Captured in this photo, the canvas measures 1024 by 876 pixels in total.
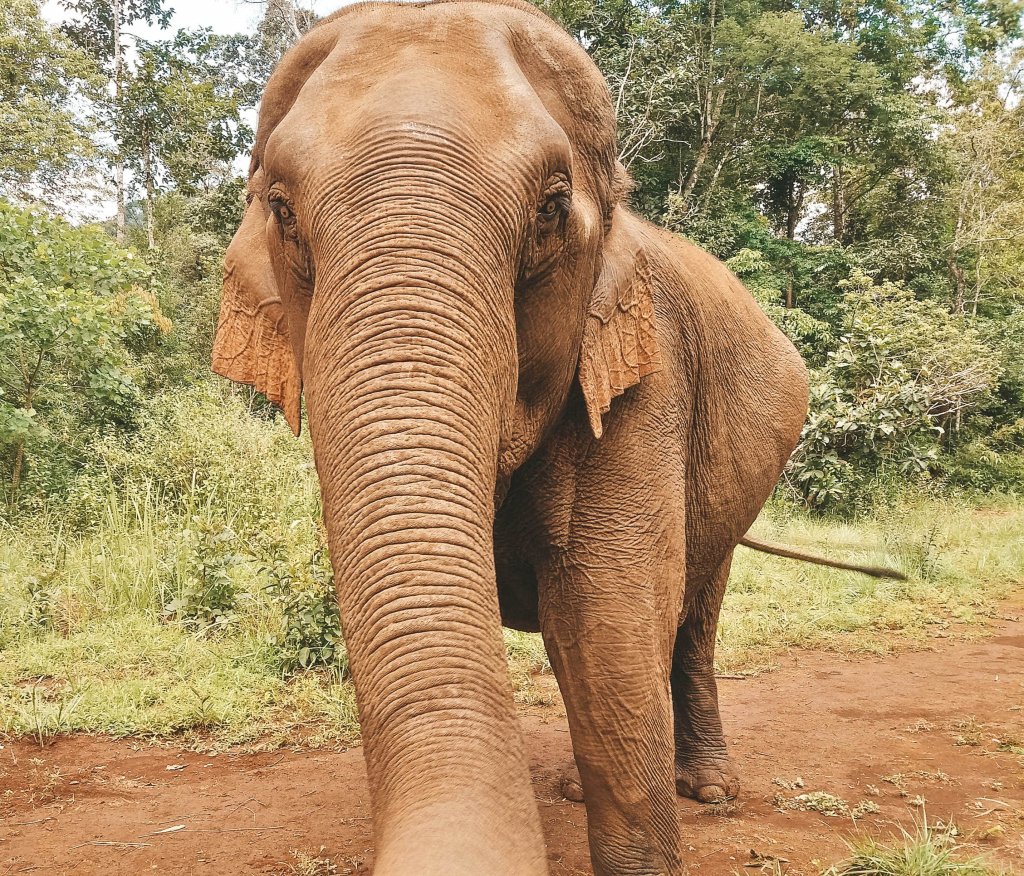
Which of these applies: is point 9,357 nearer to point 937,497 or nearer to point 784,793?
point 784,793

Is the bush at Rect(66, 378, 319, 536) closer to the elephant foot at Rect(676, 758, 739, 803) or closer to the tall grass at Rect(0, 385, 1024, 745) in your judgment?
the tall grass at Rect(0, 385, 1024, 745)

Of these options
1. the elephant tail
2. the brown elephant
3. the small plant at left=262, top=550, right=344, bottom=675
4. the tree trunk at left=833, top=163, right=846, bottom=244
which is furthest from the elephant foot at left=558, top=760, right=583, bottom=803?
the tree trunk at left=833, top=163, right=846, bottom=244

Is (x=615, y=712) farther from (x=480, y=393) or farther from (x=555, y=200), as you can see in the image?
(x=555, y=200)

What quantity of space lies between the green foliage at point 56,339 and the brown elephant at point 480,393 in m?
6.90

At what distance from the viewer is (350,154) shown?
191cm

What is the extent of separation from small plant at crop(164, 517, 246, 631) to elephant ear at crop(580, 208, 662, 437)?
16.9 feet

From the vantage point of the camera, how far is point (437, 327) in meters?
1.75

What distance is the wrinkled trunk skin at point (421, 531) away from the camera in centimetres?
145

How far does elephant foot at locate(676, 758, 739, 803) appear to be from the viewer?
4.38 m

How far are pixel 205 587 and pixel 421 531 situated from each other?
240 inches

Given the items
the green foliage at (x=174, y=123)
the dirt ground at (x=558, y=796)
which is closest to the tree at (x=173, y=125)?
the green foliage at (x=174, y=123)

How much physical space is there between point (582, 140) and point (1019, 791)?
397cm

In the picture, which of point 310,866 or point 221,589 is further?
point 221,589

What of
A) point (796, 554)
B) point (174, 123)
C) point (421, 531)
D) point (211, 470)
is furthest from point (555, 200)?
point (174, 123)
